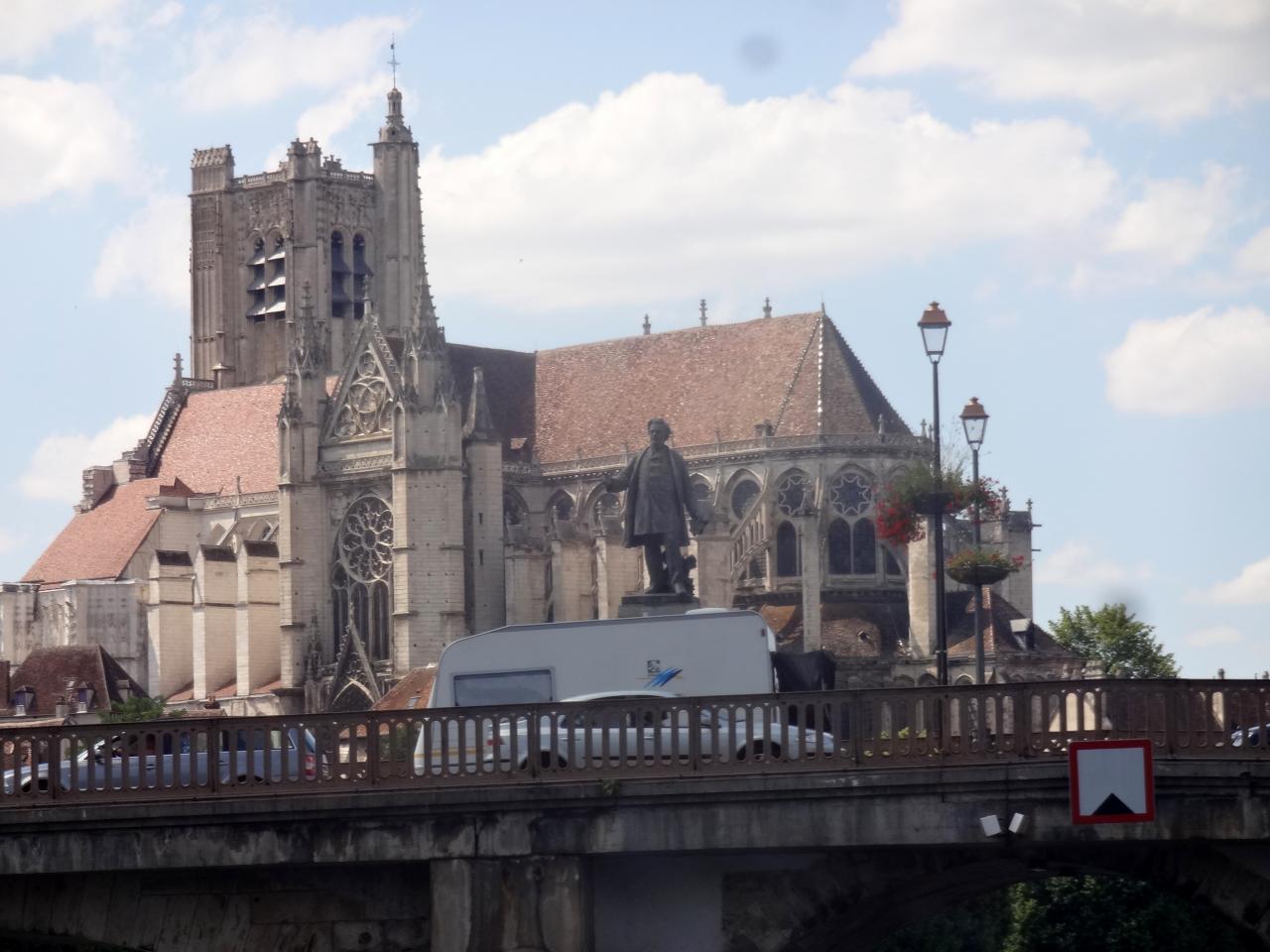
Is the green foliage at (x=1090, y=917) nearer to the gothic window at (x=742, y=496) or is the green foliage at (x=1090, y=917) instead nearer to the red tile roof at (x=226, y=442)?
the gothic window at (x=742, y=496)

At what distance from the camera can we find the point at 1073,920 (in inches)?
2498

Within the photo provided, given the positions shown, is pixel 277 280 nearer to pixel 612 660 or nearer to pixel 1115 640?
pixel 1115 640

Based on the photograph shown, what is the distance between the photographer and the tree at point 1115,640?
96375 mm

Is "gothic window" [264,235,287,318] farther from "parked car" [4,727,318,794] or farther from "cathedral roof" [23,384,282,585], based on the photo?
"parked car" [4,727,318,794]

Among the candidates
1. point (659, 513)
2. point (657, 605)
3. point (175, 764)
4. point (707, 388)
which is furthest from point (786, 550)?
point (175, 764)

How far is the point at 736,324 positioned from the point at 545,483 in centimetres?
870

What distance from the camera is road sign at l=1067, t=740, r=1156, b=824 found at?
77.6 feet

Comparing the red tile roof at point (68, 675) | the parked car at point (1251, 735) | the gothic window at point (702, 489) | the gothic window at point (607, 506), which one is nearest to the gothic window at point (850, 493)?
the gothic window at point (702, 489)

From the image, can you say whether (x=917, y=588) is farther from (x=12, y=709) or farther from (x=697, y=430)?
(x=12, y=709)

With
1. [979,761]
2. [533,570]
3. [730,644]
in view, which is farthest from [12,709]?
[979,761]

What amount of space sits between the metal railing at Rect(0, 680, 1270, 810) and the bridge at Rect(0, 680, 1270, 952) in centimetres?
3

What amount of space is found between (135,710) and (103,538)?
24240mm

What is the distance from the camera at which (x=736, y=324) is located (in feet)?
A: 329

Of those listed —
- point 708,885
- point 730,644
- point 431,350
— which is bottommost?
point 708,885
